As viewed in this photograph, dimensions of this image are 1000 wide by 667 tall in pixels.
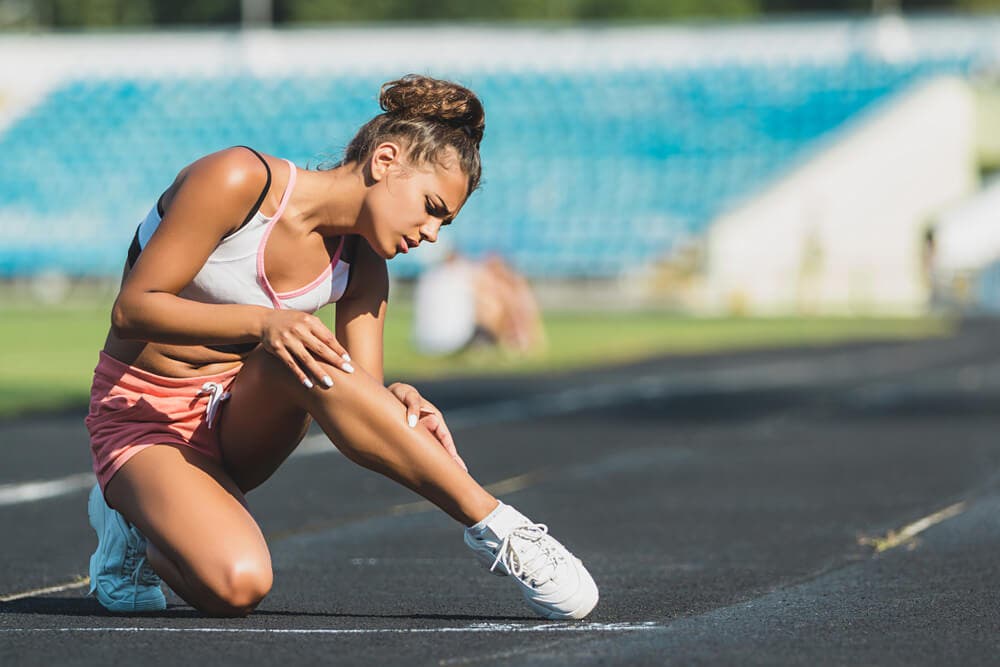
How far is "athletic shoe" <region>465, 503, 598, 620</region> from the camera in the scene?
5.12 metres

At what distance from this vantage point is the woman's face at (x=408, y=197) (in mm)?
5129

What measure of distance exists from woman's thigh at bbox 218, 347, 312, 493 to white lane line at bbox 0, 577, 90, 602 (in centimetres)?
81

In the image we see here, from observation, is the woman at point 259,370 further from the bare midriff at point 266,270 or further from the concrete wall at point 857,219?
the concrete wall at point 857,219

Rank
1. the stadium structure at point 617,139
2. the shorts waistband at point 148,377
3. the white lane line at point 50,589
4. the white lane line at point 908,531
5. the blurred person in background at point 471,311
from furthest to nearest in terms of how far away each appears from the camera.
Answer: the stadium structure at point 617,139, the blurred person in background at point 471,311, the white lane line at point 908,531, the white lane line at point 50,589, the shorts waistband at point 148,377

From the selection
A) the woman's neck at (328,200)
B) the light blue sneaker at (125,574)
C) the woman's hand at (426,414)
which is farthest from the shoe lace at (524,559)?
the light blue sneaker at (125,574)

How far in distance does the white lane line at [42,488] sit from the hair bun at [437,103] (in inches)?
171

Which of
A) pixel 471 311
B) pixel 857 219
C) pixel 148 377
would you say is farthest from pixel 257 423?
pixel 857 219

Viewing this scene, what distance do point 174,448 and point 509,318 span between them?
17.3m

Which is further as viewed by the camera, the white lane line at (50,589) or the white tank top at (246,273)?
the white lane line at (50,589)

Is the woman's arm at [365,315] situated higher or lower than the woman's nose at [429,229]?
lower

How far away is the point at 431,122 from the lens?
519 cm

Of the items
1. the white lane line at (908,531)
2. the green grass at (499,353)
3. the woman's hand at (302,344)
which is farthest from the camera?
the green grass at (499,353)

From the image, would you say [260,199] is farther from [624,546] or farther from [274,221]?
[624,546]

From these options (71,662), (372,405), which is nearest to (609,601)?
(372,405)
